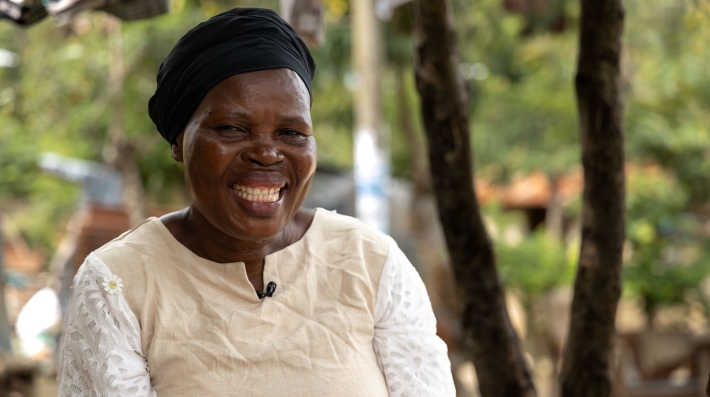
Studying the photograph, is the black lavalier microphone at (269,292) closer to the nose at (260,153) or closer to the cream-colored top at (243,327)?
the cream-colored top at (243,327)

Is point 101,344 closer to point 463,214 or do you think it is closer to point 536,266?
point 463,214

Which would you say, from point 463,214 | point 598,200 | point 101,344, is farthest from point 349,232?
point 598,200

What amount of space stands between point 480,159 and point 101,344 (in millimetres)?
11347

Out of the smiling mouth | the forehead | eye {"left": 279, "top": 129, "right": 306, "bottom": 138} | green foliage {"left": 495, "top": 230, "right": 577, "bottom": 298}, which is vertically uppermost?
the forehead

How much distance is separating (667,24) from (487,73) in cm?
478

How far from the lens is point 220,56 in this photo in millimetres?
1591

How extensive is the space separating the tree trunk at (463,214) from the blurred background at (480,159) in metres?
3.32

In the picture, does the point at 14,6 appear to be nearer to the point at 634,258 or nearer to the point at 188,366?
the point at 188,366

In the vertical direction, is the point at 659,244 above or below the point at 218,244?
below

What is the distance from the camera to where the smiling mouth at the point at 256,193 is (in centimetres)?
160

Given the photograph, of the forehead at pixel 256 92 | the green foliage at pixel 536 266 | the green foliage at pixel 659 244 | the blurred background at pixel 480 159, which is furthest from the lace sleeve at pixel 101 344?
the green foliage at pixel 536 266

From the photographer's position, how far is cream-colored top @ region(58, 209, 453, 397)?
5.08ft

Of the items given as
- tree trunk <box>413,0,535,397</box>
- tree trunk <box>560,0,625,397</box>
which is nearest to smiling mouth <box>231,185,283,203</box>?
tree trunk <box>413,0,535,397</box>

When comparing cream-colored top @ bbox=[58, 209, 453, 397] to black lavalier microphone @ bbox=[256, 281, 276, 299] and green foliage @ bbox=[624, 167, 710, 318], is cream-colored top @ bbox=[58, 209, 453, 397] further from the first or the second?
green foliage @ bbox=[624, 167, 710, 318]
